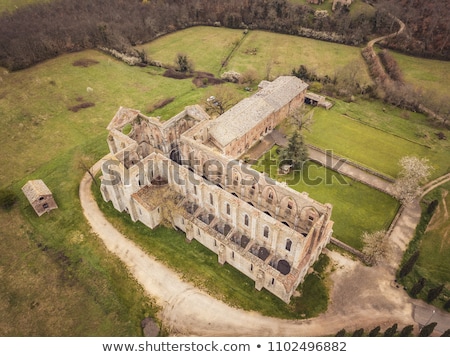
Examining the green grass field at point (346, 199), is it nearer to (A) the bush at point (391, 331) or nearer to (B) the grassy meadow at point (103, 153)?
(B) the grassy meadow at point (103, 153)

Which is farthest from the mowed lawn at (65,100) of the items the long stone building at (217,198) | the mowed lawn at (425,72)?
the mowed lawn at (425,72)

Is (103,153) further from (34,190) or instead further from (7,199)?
(7,199)

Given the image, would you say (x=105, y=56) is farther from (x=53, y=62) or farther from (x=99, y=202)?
(x=99, y=202)

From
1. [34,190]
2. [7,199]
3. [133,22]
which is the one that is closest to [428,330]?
[34,190]

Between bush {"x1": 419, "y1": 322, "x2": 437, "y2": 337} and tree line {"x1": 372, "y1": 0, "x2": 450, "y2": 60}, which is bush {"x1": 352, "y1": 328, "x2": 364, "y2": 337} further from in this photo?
tree line {"x1": 372, "y1": 0, "x2": 450, "y2": 60}

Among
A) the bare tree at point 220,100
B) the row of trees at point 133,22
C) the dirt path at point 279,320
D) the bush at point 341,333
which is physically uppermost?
the row of trees at point 133,22

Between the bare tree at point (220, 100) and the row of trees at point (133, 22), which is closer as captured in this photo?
the bare tree at point (220, 100)
